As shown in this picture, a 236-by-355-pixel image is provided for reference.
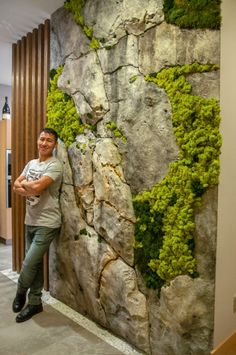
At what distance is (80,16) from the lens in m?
2.49

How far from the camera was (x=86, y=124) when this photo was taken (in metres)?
A: 2.49

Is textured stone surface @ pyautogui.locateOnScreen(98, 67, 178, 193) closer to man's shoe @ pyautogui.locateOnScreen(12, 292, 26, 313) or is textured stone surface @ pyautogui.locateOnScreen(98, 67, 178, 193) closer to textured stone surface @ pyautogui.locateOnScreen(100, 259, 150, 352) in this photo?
textured stone surface @ pyautogui.locateOnScreen(100, 259, 150, 352)

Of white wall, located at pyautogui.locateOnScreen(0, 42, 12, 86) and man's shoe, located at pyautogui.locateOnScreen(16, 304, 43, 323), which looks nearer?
man's shoe, located at pyautogui.locateOnScreen(16, 304, 43, 323)

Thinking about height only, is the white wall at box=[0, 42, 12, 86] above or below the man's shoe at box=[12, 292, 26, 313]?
above

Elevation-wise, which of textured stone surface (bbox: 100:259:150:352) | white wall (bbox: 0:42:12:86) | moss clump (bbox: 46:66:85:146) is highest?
white wall (bbox: 0:42:12:86)

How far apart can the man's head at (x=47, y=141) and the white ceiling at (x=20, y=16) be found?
46.9 inches

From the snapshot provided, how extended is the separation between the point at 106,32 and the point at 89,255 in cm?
178

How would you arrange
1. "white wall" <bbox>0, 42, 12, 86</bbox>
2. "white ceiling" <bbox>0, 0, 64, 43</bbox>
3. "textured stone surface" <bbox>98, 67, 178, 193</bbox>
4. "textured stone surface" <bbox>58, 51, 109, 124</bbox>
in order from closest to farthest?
"textured stone surface" <bbox>98, 67, 178, 193</bbox> → "textured stone surface" <bbox>58, 51, 109, 124</bbox> → "white ceiling" <bbox>0, 0, 64, 43</bbox> → "white wall" <bbox>0, 42, 12, 86</bbox>

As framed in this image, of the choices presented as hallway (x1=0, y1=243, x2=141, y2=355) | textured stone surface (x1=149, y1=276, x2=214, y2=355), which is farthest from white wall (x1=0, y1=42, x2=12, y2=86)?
textured stone surface (x1=149, y1=276, x2=214, y2=355)

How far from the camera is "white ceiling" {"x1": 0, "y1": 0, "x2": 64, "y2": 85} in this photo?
274 cm

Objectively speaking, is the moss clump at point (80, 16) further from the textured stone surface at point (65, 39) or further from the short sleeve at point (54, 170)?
A: the short sleeve at point (54, 170)

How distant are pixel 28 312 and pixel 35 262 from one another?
436mm

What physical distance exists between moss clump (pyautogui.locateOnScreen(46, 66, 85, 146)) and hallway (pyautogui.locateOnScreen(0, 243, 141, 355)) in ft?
5.01

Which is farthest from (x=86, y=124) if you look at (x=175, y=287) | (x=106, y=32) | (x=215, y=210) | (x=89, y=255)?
(x=175, y=287)
